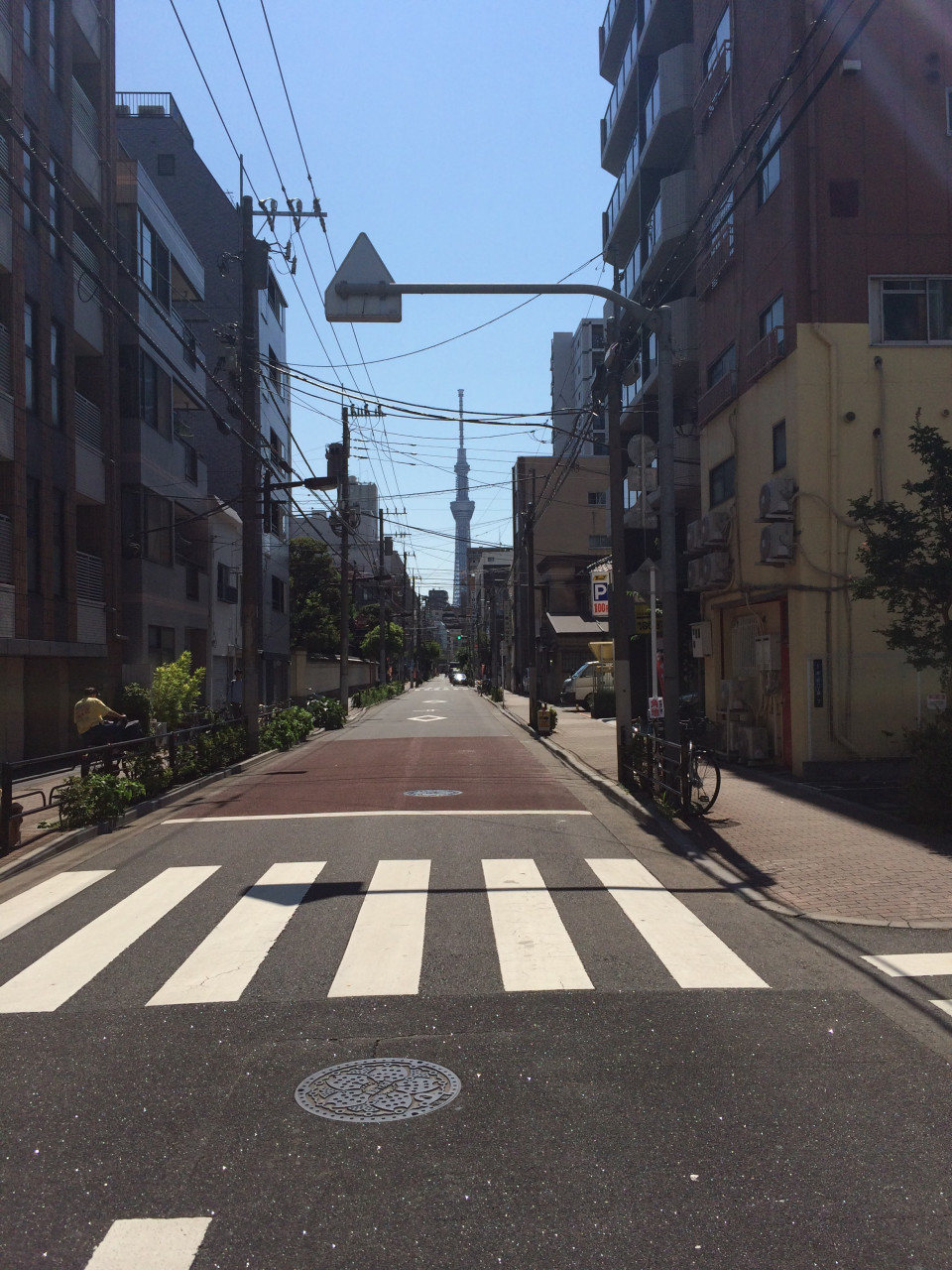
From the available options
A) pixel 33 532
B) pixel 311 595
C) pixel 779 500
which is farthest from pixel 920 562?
pixel 311 595

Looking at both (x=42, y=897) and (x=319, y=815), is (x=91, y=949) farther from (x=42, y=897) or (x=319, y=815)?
(x=319, y=815)

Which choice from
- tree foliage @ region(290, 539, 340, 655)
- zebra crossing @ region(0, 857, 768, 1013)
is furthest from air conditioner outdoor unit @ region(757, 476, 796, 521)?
tree foliage @ region(290, 539, 340, 655)

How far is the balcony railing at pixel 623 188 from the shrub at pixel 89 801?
89.0ft

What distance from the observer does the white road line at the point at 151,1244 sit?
3.59m

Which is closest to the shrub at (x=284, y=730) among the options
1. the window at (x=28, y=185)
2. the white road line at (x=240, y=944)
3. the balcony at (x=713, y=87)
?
the window at (x=28, y=185)

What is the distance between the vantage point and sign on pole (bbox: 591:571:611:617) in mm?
31469

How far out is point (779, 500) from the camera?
18297mm

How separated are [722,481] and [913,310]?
5908 mm

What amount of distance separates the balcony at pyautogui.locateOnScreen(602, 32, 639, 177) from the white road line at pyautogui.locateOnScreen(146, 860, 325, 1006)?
102 feet

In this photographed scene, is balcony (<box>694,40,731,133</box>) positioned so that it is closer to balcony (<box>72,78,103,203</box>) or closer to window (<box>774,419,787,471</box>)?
window (<box>774,419,787,471</box>)

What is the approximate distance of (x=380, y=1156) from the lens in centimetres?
434

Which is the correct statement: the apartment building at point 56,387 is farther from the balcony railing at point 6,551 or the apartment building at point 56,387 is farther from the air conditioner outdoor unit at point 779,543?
the air conditioner outdoor unit at point 779,543

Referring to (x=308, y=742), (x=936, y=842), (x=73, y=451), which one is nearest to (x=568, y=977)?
(x=936, y=842)

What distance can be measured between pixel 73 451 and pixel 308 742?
1096 cm
